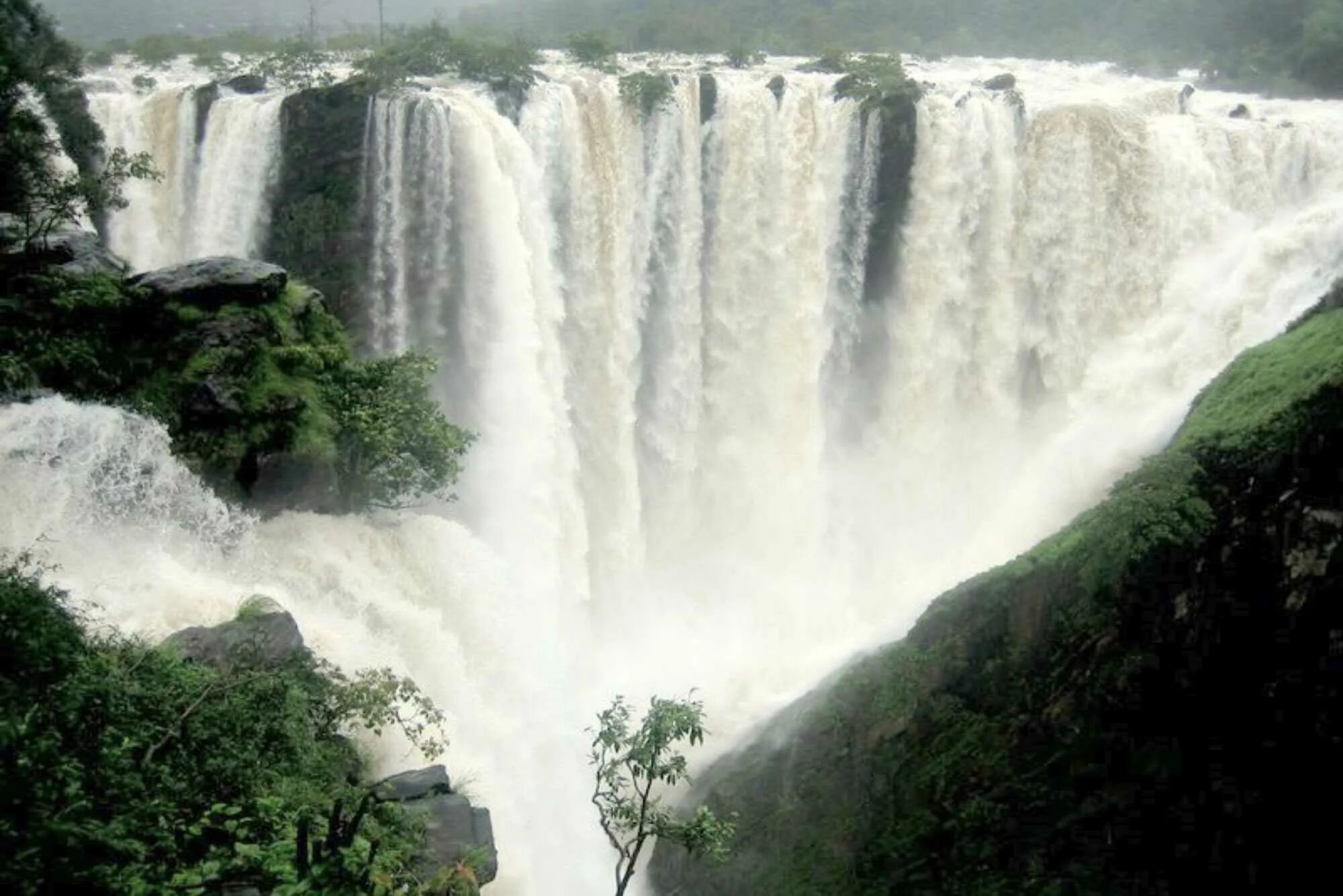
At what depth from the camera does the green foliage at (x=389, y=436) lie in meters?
14.6

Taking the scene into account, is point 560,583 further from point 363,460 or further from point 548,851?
point 548,851

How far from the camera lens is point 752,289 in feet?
73.4

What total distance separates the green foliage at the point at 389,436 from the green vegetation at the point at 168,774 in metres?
5.06

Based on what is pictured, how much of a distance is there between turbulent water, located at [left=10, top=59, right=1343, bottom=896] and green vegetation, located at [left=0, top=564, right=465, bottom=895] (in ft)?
17.6

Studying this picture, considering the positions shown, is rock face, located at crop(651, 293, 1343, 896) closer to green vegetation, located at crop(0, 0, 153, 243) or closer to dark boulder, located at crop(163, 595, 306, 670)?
dark boulder, located at crop(163, 595, 306, 670)

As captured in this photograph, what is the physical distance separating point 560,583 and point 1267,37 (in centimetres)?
3029

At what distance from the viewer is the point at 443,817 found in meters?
9.26

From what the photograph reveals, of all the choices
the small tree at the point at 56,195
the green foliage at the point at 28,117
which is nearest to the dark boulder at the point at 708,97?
the small tree at the point at 56,195

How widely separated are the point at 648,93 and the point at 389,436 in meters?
9.84

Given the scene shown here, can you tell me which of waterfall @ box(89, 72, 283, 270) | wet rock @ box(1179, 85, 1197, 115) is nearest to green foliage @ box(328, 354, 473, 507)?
waterfall @ box(89, 72, 283, 270)

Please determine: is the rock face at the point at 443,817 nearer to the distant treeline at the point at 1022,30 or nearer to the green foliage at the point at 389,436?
the green foliage at the point at 389,436

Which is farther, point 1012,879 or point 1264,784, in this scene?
point 1012,879

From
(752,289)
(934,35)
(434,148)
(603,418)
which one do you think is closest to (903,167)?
(752,289)

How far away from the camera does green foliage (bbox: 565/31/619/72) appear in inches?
1053
